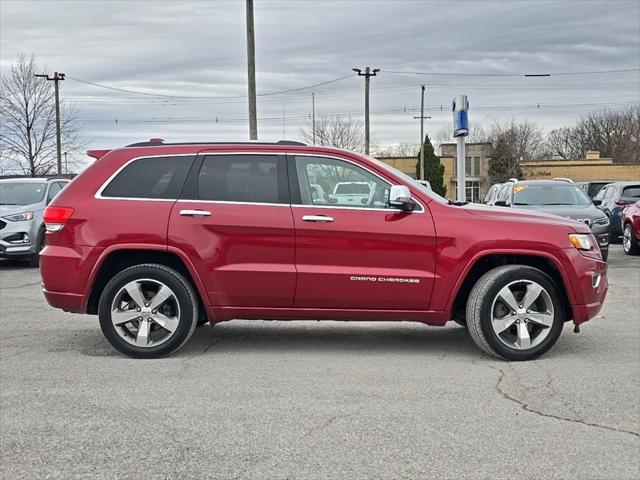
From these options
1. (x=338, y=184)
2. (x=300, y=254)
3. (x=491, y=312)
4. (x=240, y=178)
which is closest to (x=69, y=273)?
(x=240, y=178)

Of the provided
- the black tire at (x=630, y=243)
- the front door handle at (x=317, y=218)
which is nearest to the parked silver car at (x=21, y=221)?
the front door handle at (x=317, y=218)

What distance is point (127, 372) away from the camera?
17.4 feet

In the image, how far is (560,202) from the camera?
504 inches

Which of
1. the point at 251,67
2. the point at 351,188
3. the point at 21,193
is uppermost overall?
the point at 251,67

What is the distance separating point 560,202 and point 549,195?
25cm

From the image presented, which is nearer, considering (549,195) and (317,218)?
(317,218)

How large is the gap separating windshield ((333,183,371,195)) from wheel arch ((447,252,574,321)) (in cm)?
109

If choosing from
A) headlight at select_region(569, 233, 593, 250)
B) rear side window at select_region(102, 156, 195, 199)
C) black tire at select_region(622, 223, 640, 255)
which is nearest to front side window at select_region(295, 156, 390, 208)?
rear side window at select_region(102, 156, 195, 199)

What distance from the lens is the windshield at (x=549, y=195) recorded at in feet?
42.1

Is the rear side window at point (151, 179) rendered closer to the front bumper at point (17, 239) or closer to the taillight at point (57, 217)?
the taillight at point (57, 217)

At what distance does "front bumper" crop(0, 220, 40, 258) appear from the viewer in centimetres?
1270

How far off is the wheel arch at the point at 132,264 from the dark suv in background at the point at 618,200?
42.4ft

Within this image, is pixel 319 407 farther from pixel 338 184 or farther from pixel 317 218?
pixel 338 184

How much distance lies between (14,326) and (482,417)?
5185mm
